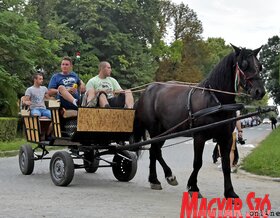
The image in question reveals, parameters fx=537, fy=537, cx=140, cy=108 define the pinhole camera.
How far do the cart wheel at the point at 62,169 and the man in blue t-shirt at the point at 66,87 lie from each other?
3.21ft

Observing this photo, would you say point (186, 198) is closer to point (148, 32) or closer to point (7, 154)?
point (7, 154)

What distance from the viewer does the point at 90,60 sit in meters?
36.9

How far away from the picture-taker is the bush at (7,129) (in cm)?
2161

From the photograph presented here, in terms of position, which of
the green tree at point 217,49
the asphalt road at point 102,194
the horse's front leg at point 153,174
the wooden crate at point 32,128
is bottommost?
the asphalt road at point 102,194

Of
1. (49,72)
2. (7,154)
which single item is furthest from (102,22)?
(7,154)

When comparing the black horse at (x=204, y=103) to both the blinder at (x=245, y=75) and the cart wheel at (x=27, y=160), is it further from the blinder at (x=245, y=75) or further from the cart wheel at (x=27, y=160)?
the cart wheel at (x=27, y=160)

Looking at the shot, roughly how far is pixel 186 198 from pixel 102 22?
3221cm

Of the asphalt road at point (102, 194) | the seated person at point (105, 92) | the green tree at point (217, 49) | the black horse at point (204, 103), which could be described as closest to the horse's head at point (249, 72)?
the black horse at point (204, 103)

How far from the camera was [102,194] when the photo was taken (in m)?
8.75

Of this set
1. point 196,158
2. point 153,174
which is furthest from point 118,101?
point 196,158

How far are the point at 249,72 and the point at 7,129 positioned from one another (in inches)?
621

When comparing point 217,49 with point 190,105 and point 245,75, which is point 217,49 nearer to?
point 190,105

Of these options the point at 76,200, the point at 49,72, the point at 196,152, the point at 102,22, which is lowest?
the point at 76,200

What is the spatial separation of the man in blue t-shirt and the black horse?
4.46 ft
